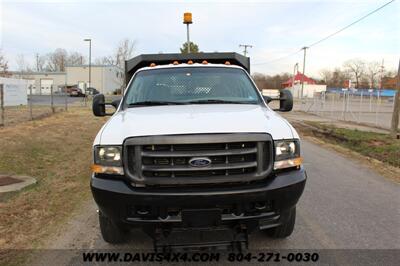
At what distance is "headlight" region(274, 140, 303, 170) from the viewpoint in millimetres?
3520

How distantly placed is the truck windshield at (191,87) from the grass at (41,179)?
1846 millimetres

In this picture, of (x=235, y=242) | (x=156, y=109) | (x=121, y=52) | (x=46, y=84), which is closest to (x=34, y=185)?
(x=156, y=109)

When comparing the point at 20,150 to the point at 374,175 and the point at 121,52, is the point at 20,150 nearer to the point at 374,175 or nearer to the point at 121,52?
the point at 374,175

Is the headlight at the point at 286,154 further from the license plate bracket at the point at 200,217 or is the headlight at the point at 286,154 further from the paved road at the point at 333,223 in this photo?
the paved road at the point at 333,223

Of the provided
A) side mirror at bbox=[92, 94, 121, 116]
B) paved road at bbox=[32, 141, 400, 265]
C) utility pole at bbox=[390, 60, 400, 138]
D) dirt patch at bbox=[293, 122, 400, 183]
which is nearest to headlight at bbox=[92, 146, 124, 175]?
paved road at bbox=[32, 141, 400, 265]

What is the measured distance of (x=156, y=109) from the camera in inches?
168

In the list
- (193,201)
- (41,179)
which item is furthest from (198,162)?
(41,179)

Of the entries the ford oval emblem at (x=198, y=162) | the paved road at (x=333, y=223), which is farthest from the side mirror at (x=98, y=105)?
the ford oval emblem at (x=198, y=162)

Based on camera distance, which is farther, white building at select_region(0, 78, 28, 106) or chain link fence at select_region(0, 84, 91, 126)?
white building at select_region(0, 78, 28, 106)

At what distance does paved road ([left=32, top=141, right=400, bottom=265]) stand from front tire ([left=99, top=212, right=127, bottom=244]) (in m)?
0.07

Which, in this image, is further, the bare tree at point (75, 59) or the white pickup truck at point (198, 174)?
the bare tree at point (75, 59)

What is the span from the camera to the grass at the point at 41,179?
4.64 m

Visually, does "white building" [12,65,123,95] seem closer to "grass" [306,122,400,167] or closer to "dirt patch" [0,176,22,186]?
"grass" [306,122,400,167]

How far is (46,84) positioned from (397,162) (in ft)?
256
